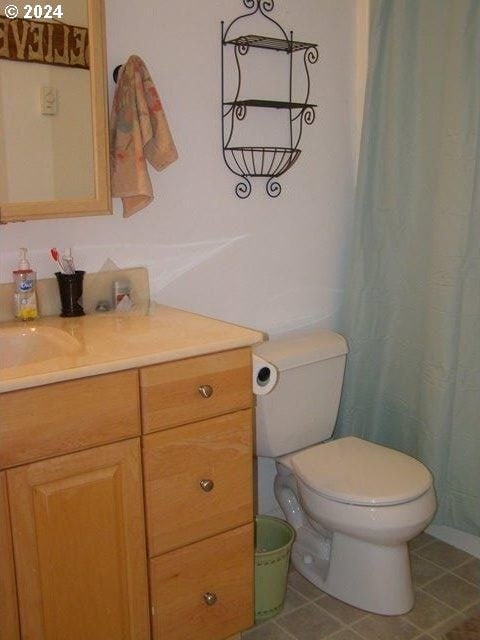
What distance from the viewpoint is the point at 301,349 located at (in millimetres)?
2096

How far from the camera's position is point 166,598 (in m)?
1.57

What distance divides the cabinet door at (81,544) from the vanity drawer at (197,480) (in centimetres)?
4

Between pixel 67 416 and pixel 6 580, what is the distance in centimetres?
35

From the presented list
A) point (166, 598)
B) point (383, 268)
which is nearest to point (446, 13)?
point (383, 268)

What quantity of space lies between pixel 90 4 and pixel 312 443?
4.71 ft

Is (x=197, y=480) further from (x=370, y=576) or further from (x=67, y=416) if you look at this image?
(x=370, y=576)

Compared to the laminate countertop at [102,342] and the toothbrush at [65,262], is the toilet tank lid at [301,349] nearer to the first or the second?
the laminate countertop at [102,342]

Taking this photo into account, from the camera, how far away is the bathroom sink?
5.27ft

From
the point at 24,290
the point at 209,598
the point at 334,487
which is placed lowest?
the point at 209,598

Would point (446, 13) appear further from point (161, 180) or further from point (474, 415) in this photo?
point (474, 415)

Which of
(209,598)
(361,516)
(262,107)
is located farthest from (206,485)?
(262,107)

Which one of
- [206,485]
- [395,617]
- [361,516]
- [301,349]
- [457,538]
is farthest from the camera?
[457,538]

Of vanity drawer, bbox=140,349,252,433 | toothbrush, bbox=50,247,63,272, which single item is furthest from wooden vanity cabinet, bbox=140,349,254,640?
toothbrush, bbox=50,247,63,272

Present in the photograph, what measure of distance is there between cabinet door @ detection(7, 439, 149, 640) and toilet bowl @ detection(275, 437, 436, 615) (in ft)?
2.01
